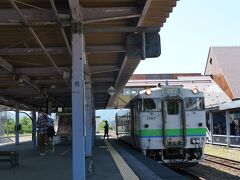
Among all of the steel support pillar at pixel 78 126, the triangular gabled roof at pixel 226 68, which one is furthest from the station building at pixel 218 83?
the steel support pillar at pixel 78 126

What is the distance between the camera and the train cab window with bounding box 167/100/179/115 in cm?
1783

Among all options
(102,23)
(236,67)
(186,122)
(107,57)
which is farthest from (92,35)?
(236,67)

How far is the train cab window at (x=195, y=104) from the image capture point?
17859mm

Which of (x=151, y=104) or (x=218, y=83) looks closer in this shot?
(x=151, y=104)

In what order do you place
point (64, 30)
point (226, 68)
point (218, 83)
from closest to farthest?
point (64, 30) < point (226, 68) < point (218, 83)

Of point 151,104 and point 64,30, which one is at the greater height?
point 64,30

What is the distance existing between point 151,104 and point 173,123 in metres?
1.07

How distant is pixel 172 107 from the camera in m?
17.9

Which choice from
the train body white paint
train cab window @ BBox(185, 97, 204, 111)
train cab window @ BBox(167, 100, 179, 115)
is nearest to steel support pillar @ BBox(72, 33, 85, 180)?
the train body white paint

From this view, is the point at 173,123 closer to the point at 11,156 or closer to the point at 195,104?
the point at 195,104

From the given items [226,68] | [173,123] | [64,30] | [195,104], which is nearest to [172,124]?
[173,123]

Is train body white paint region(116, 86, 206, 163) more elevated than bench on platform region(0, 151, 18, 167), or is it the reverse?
train body white paint region(116, 86, 206, 163)

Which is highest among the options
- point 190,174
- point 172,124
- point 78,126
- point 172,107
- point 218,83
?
point 218,83

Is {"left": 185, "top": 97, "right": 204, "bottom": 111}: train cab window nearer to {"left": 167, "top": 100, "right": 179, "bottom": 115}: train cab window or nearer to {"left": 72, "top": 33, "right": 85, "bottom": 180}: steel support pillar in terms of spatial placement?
{"left": 167, "top": 100, "right": 179, "bottom": 115}: train cab window
